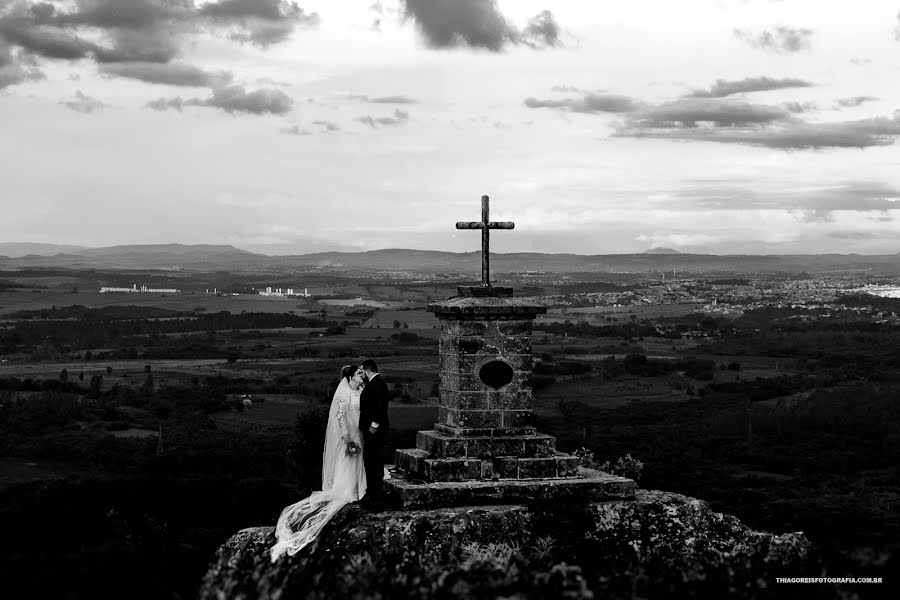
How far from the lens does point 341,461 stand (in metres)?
13.1

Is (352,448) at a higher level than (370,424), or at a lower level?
lower

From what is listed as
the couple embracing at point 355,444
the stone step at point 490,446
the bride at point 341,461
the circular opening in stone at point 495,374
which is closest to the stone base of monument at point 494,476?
the stone step at point 490,446

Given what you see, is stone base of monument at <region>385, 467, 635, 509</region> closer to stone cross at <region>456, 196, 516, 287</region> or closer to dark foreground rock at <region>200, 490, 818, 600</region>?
dark foreground rock at <region>200, 490, 818, 600</region>

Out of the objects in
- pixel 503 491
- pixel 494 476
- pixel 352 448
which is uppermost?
pixel 352 448

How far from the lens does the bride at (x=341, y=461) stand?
12914 mm

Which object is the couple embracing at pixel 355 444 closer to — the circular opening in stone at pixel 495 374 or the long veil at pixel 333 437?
the long veil at pixel 333 437

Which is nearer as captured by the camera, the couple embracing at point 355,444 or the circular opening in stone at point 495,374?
the couple embracing at point 355,444

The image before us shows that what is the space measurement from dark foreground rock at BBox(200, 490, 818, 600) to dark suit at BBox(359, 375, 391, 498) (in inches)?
18.8

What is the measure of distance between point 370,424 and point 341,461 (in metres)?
0.52

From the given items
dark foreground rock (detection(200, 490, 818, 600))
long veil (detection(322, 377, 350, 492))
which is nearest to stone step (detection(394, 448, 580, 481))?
dark foreground rock (detection(200, 490, 818, 600))

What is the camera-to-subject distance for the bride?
1291 centimetres

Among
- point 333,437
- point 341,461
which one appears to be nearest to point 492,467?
point 341,461

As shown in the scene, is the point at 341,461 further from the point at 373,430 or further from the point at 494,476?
the point at 494,476

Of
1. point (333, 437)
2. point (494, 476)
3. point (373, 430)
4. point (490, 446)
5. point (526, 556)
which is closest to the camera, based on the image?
point (526, 556)
